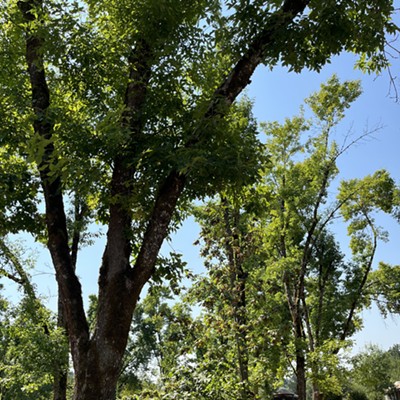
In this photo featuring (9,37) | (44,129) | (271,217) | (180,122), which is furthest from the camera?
(271,217)

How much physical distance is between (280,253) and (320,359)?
175 inches

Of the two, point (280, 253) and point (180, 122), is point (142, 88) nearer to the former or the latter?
point (180, 122)

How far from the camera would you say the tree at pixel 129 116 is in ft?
12.7

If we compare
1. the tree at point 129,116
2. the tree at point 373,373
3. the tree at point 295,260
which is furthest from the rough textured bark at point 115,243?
the tree at point 373,373

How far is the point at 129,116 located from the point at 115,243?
4.87 ft

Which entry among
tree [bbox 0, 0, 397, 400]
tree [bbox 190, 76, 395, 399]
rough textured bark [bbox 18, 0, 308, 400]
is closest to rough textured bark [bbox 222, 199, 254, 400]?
tree [bbox 190, 76, 395, 399]

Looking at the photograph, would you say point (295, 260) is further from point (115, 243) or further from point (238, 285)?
point (115, 243)

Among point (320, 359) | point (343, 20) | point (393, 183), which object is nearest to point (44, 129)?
point (343, 20)

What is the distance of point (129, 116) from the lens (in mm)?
4617

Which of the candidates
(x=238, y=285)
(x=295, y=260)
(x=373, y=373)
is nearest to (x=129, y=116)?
(x=238, y=285)

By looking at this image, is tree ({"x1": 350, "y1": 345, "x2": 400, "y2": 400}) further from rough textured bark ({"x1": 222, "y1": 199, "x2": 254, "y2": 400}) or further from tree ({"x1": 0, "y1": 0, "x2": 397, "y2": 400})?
tree ({"x1": 0, "y1": 0, "x2": 397, "y2": 400})

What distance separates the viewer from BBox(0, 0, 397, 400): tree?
386cm

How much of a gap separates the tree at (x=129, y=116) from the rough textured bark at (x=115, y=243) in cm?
1

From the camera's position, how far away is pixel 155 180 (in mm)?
4336
